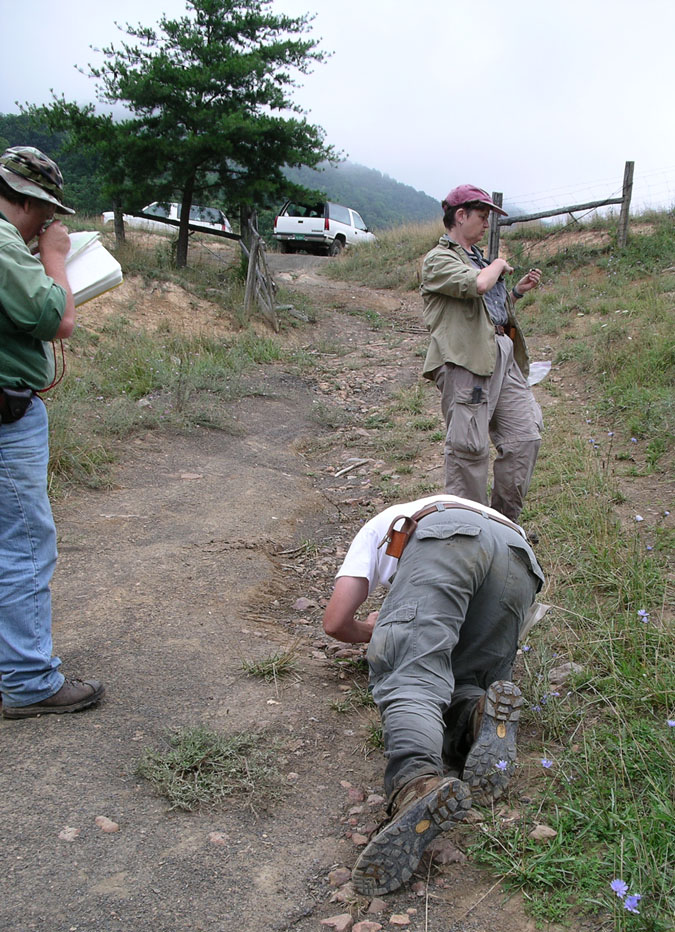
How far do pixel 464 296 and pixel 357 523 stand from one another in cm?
185

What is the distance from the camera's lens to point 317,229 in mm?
18031

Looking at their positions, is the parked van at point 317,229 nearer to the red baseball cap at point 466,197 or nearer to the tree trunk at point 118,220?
the tree trunk at point 118,220

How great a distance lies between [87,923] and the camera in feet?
5.42

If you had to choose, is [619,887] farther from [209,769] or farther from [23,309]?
[23,309]

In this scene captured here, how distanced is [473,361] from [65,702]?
228 centimetres

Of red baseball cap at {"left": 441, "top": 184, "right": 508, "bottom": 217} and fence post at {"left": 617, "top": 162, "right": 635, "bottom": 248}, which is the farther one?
fence post at {"left": 617, "top": 162, "right": 635, "bottom": 248}

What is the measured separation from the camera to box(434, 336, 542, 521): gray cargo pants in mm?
3561

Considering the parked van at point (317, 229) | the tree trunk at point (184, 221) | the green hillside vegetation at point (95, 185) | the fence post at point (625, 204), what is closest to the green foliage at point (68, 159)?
the green hillside vegetation at point (95, 185)

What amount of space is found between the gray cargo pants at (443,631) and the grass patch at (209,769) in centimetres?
42

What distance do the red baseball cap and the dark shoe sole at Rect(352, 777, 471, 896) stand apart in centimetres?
273

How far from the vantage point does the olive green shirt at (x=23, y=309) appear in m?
2.15

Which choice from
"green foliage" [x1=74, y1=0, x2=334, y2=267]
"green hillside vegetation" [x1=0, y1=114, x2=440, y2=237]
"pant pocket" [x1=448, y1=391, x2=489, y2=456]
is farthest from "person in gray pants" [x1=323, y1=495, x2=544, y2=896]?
"green foliage" [x1=74, y1=0, x2=334, y2=267]

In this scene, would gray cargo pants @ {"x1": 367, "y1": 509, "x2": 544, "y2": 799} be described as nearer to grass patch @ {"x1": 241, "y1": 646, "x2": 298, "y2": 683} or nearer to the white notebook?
grass patch @ {"x1": 241, "y1": 646, "x2": 298, "y2": 683}

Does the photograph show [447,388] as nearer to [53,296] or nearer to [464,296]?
[464,296]
